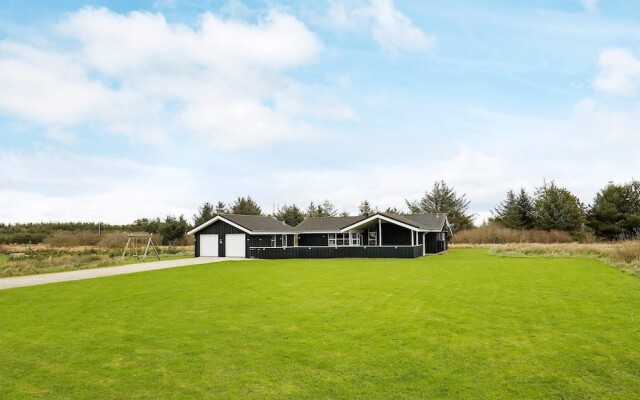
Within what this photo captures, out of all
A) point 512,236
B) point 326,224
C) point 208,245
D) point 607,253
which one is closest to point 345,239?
point 326,224

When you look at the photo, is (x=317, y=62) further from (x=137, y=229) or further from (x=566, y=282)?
(x=137, y=229)

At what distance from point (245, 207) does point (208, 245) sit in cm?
3219

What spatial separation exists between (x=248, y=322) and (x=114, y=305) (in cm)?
473

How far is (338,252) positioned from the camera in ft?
113

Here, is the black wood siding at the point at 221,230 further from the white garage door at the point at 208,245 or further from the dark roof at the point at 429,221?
the dark roof at the point at 429,221

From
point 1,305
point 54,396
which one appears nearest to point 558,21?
point 54,396

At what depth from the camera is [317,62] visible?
20.5 meters

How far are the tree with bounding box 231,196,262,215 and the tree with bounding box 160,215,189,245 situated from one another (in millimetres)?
16792

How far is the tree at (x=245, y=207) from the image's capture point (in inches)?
2766

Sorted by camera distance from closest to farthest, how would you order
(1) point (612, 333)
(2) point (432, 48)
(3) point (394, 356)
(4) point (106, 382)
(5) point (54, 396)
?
1. (5) point (54, 396)
2. (4) point (106, 382)
3. (3) point (394, 356)
4. (1) point (612, 333)
5. (2) point (432, 48)

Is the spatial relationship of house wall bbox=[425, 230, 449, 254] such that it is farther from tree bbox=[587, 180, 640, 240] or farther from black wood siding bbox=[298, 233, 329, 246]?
tree bbox=[587, 180, 640, 240]

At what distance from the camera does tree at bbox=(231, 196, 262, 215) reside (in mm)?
70250

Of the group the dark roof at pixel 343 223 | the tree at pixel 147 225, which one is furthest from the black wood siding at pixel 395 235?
the tree at pixel 147 225

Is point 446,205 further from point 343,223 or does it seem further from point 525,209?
point 343,223
